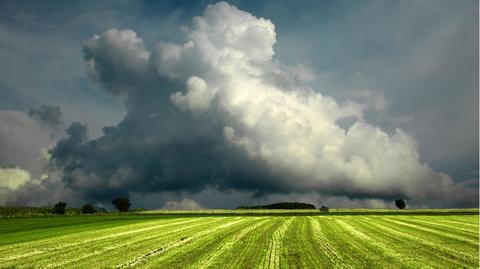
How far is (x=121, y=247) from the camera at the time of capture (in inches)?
1080

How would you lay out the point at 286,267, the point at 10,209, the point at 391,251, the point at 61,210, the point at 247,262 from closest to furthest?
the point at 286,267 < the point at 247,262 < the point at 391,251 < the point at 10,209 < the point at 61,210

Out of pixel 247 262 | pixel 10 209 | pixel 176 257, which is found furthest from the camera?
pixel 10 209

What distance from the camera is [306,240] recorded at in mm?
30297

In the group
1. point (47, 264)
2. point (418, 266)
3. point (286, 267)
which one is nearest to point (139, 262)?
point (47, 264)

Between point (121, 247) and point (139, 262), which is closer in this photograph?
point (139, 262)

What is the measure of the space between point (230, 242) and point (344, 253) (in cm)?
880

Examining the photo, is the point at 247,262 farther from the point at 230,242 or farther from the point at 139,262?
the point at 230,242

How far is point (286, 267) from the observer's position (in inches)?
740

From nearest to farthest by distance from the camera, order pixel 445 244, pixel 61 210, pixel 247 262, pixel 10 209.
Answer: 1. pixel 247 262
2. pixel 445 244
3. pixel 10 209
4. pixel 61 210

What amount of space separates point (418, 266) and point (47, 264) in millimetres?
17245

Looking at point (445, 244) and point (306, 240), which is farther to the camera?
point (306, 240)

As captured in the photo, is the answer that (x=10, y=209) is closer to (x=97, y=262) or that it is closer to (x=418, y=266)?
(x=97, y=262)

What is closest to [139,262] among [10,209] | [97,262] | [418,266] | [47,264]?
[97,262]

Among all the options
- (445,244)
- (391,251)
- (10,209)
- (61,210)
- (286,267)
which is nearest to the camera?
(286,267)
